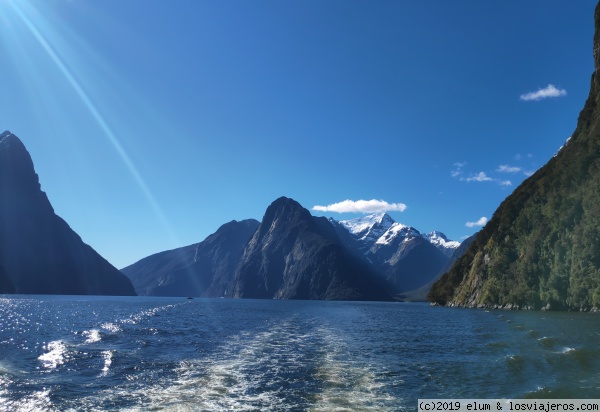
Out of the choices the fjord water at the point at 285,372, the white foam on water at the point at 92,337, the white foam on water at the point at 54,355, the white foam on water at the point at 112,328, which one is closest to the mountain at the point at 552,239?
the fjord water at the point at 285,372

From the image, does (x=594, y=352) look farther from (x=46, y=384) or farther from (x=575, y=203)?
(x=575, y=203)

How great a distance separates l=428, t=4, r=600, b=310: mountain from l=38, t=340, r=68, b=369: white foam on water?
102264 millimetres

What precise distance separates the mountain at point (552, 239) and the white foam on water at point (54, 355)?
4026 inches

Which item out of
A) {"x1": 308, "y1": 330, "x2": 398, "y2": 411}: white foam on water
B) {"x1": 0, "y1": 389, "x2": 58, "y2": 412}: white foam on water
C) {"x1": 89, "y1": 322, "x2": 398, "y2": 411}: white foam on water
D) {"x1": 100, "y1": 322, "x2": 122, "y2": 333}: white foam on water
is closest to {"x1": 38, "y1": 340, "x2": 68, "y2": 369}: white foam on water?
{"x1": 0, "y1": 389, "x2": 58, "y2": 412}: white foam on water

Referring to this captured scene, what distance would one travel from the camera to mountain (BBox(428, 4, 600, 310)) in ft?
337

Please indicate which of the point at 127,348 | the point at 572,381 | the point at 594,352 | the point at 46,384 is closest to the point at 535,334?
the point at 594,352

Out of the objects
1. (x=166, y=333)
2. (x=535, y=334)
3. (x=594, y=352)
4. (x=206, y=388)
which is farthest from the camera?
(x=166, y=333)

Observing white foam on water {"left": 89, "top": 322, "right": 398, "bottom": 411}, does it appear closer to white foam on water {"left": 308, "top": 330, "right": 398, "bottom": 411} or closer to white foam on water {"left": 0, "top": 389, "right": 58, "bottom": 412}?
white foam on water {"left": 308, "top": 330, "right": 398, "bottom": 411}

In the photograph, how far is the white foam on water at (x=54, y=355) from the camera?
32.9 m

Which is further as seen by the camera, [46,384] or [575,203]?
[575,203]

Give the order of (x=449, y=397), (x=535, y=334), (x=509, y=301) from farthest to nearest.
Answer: (x=509, y=301) → (x=535, y=334) → (x=449, y=397)

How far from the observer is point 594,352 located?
34.6 metres

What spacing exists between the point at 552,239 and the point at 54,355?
122 metres

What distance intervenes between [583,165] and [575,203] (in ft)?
45.7
